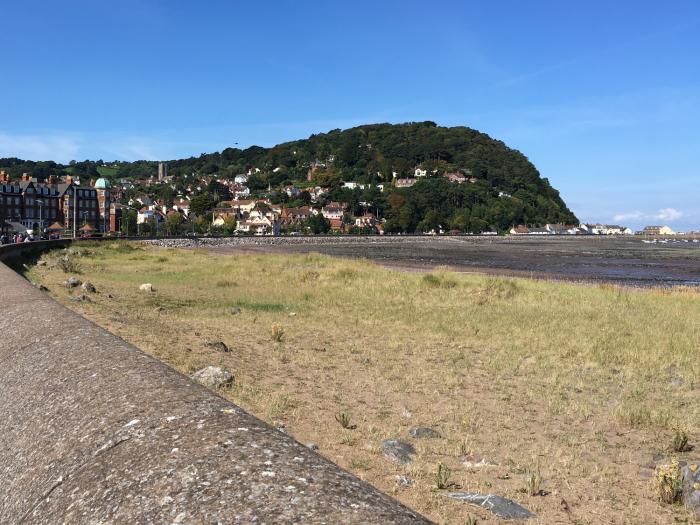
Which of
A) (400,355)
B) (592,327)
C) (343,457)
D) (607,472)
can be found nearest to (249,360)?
→ (400,355)

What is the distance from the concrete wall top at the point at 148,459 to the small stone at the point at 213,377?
528cm

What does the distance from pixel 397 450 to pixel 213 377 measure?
3835mm

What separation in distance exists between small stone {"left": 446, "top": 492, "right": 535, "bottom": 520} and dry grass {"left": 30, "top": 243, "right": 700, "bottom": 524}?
16 cm

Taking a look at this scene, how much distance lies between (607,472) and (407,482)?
2.48m

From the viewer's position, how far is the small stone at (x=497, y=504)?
19.5 ft

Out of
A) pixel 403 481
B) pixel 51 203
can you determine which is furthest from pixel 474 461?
pixel 51 203

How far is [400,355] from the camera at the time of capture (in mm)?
13773

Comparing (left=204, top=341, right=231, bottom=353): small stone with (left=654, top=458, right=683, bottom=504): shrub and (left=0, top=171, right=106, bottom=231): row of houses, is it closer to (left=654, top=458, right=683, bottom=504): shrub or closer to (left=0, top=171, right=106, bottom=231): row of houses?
(left=654, top=458, right=683, bottom=504): shrub

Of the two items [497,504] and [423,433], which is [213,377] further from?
[497,504]

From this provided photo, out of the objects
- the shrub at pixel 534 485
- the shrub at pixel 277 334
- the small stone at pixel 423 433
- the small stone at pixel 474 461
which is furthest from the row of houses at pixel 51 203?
the shrub at pixel 534 485

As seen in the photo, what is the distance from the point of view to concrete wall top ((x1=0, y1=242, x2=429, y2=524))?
2.44 metres

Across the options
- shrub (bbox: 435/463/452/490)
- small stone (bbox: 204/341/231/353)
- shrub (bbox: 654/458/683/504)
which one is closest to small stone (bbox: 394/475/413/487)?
shrub (bbox: 435/463/452/490)

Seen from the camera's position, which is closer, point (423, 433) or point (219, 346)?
point (423, 433)

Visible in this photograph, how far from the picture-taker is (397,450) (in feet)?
24.7
